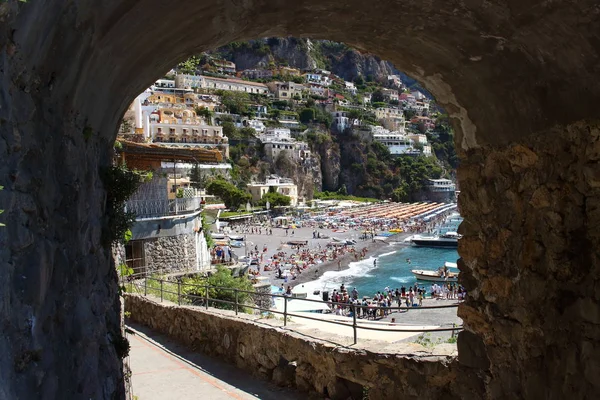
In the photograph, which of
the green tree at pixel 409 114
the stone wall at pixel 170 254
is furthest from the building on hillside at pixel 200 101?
the stone wall at pixel 170 254

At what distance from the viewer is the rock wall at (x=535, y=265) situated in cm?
393

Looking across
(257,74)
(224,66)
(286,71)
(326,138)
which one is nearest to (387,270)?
(326,138)

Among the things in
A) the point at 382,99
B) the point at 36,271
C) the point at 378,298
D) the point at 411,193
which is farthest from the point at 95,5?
the point at 382,99

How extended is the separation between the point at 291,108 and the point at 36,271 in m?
122

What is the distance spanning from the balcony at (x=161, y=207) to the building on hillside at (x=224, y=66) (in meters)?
119

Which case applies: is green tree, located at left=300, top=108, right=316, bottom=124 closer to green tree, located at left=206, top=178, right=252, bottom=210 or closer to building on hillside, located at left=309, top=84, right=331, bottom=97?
building on hillside, located at left=309, top=84, right=331, bottom=97

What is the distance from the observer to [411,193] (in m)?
115

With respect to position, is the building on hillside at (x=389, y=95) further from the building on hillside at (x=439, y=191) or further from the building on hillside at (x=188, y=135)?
the building on hillside at (x=188, y=135)

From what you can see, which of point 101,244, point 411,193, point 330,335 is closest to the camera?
point 101,244

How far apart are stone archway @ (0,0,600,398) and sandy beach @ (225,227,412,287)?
102ft

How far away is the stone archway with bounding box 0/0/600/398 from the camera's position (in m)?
2.45

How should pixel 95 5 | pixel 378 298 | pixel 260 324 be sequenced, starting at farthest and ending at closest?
pixel 378 298
pixel 260 324
pixel 95 5

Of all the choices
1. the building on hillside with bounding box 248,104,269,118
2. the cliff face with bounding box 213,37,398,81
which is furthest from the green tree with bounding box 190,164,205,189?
the cliff face with bounding box 213,37,398,81

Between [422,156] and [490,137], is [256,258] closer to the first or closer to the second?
[490,137]
